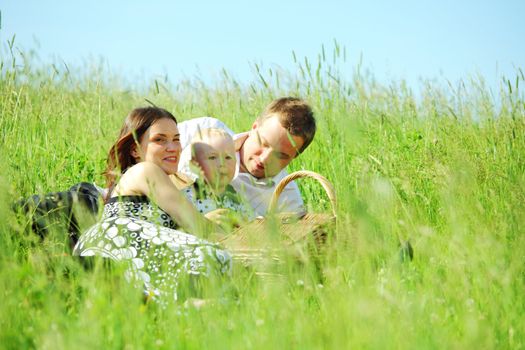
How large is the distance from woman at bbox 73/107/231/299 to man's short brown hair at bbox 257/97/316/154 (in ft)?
2.03

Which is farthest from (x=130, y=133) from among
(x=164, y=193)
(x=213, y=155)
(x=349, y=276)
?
(x=349, y=276)

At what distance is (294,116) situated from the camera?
352 centimetres

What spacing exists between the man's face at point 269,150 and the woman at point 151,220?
518 mm

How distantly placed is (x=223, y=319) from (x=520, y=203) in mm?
1207

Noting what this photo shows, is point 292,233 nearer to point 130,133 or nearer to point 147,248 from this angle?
point 147,248

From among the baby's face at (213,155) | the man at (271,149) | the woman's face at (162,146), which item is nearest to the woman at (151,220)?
the woman's face at (162,146)

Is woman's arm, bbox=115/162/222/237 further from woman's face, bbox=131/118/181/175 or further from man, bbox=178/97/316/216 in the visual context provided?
man, bbox=178/97/316/216

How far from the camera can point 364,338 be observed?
1418mm

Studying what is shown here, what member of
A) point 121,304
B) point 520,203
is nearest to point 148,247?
point 121,304

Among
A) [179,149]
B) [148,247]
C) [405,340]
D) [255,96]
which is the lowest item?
[405,340]

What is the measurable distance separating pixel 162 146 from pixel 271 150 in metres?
0.60

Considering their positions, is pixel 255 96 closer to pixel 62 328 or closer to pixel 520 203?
pixel 520 203

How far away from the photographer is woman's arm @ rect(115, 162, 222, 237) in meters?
2.64

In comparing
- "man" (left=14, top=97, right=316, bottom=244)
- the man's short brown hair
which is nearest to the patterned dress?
"man" (left=14, top=97, right=316, bottom=244)
